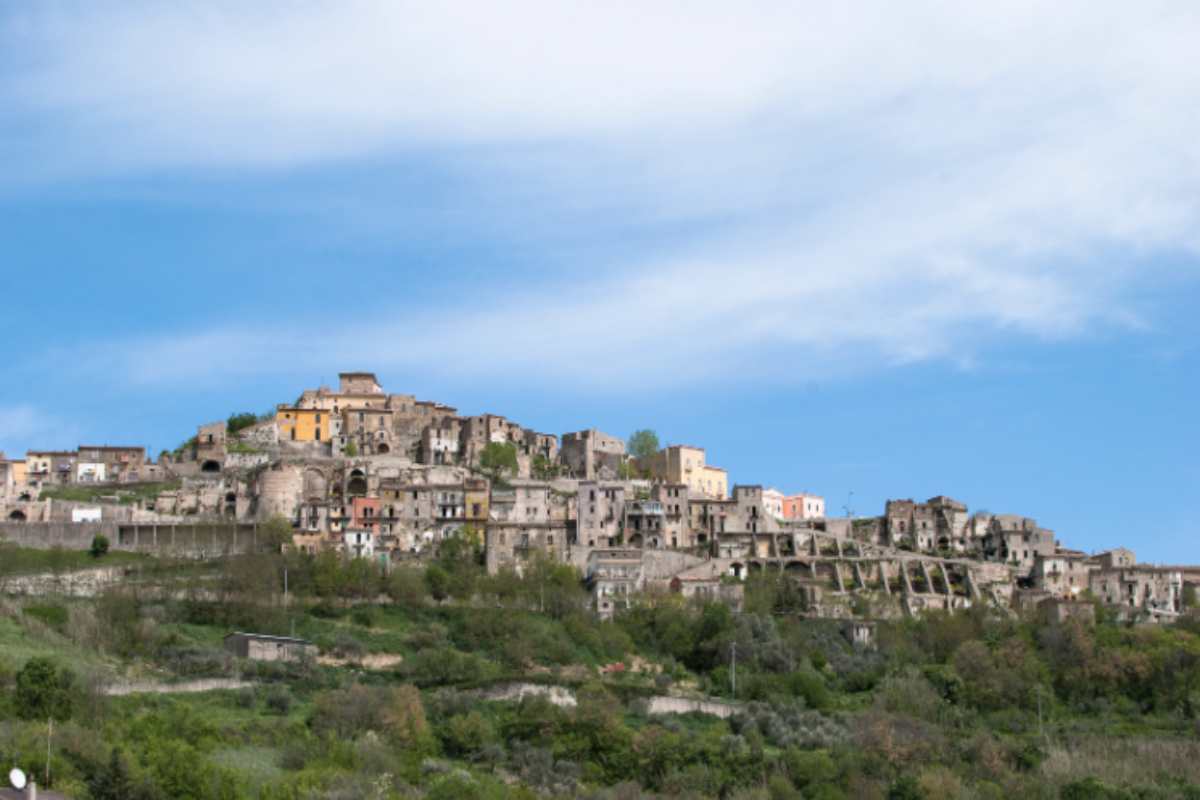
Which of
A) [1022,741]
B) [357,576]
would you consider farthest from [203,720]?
[1022,741]

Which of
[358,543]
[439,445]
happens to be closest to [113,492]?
[358,543]

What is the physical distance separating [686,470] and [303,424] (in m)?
19.3

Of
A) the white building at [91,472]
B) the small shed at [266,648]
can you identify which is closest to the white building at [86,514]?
the white building at [91,472]

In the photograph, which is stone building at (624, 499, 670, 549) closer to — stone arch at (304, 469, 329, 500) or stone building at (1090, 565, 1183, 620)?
stone arch at (304, 469, 329, 500)

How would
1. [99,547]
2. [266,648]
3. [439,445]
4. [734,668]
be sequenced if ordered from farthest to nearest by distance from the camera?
1. [439,445]
2. [99,547]
3. [734,668]
4. [266,648]

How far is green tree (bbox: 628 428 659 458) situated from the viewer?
349 feet

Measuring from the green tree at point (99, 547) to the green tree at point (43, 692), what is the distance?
1981cm

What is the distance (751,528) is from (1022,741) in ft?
78.3

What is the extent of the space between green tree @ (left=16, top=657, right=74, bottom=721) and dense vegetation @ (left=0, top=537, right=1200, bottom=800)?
92 mm

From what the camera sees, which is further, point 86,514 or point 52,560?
point 86,514

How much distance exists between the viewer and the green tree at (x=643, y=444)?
349 ft

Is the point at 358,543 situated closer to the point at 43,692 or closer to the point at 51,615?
the point at 51,615

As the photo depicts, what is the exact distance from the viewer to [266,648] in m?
72.9

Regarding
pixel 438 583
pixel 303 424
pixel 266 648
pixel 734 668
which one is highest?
pixel 303 424
